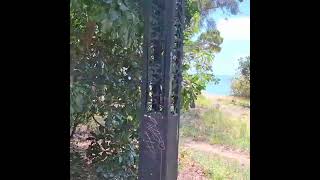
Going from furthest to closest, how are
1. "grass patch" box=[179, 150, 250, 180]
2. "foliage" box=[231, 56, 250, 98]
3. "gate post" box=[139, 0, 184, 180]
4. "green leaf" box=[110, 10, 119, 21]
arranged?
"grass patch" box=[179, 150, 250, 180] < "foliage" box=[231, 56, 250, 98] < "green leaf" box=[110, 10, 119, 21] < "gate post" box=[139, 0, 184, 180]

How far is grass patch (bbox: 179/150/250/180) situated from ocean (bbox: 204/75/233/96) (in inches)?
11.6

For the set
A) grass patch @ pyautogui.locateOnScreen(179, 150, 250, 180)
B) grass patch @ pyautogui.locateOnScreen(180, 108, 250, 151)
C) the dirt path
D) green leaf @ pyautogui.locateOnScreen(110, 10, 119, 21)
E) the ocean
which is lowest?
grass patch @ pyautogui.locateOnScreen(179, 150, 250, 180)

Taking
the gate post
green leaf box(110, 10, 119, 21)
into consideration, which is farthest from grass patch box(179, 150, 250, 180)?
green leaf box(110, 10, 119, 21)

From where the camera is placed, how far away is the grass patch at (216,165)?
1726 mm

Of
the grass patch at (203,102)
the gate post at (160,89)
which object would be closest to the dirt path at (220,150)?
the grass patch at (203,102)

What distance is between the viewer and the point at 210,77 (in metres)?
1.74

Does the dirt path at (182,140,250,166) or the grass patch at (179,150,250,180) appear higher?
the dirt path at (182,140,250,166)

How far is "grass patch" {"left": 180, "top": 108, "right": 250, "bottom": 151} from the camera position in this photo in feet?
5.45

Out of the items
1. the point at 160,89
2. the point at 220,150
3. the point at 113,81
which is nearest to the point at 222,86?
the point at 220,150

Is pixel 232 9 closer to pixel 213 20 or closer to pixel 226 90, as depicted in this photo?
pixel 213 20

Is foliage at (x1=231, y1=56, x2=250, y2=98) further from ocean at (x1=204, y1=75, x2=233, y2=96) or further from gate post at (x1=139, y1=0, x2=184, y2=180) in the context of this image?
gate post at (x1=139, y1=0, x2=184, y2=180)

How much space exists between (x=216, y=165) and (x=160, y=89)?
58cm
